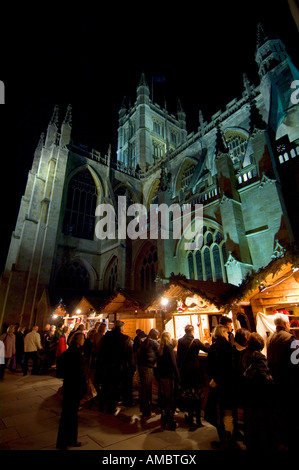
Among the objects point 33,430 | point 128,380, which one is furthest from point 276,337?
point 33,430

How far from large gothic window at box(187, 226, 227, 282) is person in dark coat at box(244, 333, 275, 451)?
919cm

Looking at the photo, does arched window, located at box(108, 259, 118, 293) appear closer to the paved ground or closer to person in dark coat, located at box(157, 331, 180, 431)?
the paved ground

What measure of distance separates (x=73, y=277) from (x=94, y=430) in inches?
→ 620

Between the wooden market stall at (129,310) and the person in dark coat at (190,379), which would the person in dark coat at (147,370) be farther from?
the wooden market stall at (129,310)

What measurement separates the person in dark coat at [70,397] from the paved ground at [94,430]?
205 mm

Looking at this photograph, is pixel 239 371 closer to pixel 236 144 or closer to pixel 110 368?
pixel 110 368

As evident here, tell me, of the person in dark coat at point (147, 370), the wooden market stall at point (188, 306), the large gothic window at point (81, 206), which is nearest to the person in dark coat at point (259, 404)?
the person in dark coat at point (147, 370)

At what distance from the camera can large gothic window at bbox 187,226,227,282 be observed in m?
12.2

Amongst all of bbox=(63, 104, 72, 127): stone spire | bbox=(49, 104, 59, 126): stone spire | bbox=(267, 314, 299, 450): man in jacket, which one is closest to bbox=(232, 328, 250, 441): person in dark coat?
bbox=(267, 314, 299, 450): man in jacket

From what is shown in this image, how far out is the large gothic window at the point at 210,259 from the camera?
12.2 m

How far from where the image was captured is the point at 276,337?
123 inches

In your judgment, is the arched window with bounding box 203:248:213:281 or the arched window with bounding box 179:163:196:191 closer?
the arched window with bounding box 203:248:213:281

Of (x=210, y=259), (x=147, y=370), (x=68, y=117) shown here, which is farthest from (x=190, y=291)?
(x=68, y=117)
